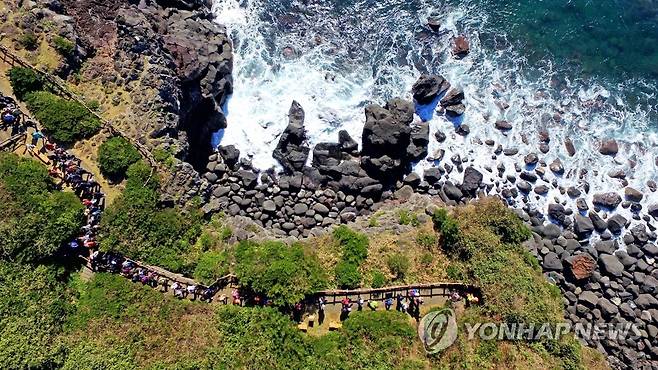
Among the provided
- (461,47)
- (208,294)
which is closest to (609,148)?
(461,47)

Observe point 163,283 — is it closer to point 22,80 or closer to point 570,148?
point 22,80

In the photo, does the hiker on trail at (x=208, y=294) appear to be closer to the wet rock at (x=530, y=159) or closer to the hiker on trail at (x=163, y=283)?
the hiker on trail at (x=163, y=283)

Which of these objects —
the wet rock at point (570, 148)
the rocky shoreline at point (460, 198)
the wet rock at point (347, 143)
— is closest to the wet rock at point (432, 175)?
the rocky shoreline at point (460, 198)

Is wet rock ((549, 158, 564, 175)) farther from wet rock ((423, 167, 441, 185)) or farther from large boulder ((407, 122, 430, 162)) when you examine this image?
large boulder ((407, 122, 430, 162))

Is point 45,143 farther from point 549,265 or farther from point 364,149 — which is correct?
point 549,265

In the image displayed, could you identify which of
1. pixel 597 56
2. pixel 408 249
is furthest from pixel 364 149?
pixel 597 56

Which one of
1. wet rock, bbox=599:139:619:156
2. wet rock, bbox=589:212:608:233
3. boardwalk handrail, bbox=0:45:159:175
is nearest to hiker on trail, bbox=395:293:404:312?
wet rock, bbox=589:212:608:233
